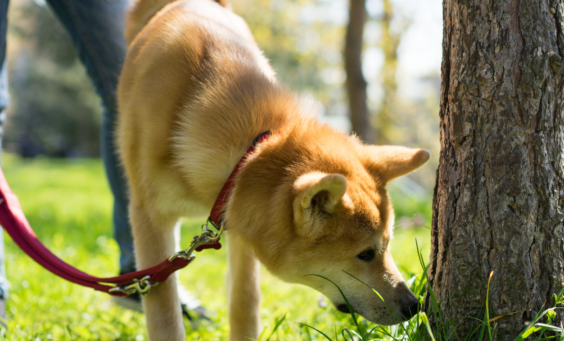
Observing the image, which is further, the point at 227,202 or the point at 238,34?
the point at 238,34

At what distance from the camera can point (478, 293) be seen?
189 centimetres

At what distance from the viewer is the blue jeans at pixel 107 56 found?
299 cm

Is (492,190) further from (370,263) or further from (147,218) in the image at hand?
(147,218)

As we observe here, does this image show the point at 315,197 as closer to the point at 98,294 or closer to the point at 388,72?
the point at 98,294

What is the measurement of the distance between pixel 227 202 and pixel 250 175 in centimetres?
18

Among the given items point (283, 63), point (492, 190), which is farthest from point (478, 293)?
point (283, 63)

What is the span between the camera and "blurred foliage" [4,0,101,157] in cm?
1554

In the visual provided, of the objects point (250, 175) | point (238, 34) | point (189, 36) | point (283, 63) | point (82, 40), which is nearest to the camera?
point (250, 175)

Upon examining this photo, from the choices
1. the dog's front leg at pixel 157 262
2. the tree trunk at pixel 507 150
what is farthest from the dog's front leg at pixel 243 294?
the tree trunk at pixel 507 150

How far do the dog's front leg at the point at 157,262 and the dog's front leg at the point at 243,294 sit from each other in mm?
398

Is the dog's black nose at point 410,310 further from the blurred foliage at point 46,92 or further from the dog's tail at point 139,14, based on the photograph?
the blurred foliage at point 46,92

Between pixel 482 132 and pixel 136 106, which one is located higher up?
pixel 482 132

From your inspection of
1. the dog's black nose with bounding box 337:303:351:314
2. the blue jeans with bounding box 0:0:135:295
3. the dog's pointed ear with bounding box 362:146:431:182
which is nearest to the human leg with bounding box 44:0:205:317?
the blue jeans with bounding box 0:0:135:295

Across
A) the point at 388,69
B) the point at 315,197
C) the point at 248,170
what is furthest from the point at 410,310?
the point at 388,69
